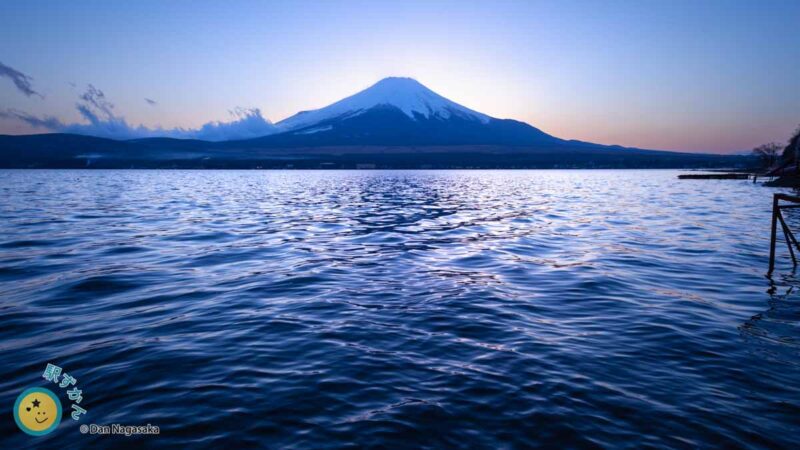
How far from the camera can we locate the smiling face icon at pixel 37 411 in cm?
667

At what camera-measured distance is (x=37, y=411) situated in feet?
23.4

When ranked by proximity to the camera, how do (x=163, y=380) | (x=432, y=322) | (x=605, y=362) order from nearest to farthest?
(x=163, y=380)
(x=605, y=362)
(x=432, y=322)

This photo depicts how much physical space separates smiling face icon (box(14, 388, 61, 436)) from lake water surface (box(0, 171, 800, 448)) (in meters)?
0.20

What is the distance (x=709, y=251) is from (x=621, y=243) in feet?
13.8

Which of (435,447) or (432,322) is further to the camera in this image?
(432,322)

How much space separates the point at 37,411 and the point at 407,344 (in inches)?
272

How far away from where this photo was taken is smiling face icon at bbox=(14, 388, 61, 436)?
263 inches

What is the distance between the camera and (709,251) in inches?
887

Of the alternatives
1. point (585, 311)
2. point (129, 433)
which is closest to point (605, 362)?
point (585, 311)

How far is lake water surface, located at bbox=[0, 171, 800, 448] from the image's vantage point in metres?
6.57

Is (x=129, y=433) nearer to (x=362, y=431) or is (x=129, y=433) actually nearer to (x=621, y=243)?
(x=362, y=431)

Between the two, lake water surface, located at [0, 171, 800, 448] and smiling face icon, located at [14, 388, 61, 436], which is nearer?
lake water surface, located at [0, 171, 800, 448]

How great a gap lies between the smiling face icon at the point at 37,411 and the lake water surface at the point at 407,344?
0.20 metres

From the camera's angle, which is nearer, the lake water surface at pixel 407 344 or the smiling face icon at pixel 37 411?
the lake water surface at pixel 407 344
